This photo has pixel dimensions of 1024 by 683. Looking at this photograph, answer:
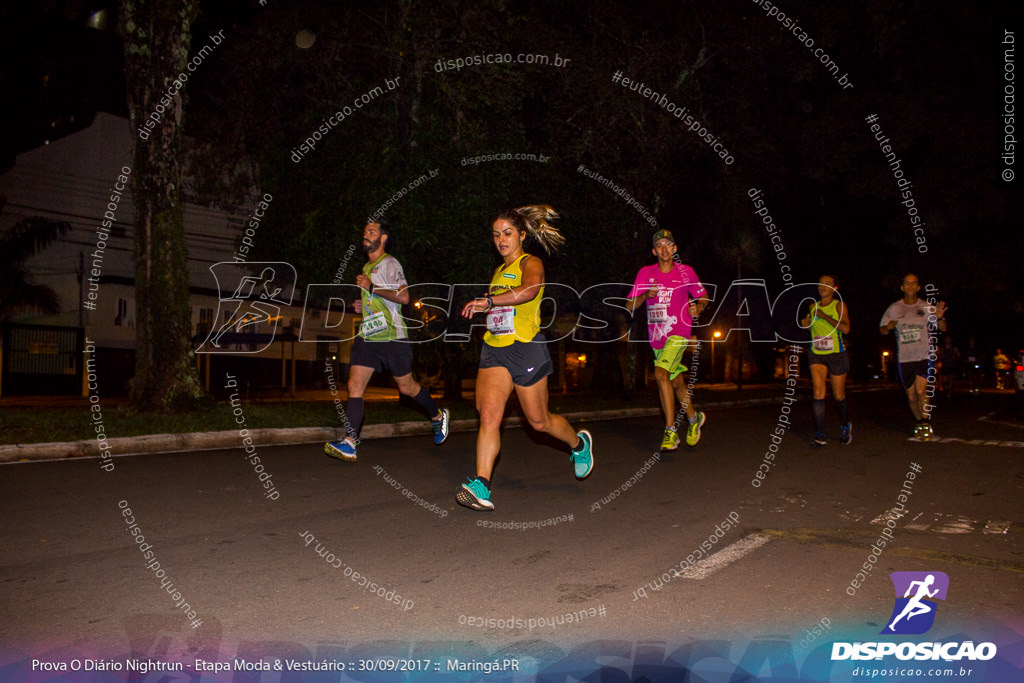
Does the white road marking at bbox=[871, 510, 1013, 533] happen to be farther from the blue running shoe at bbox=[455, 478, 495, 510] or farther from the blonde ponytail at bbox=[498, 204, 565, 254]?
the blonde ponytail at bbox=[498, 204, 565, 254]

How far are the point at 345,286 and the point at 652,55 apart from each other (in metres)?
8.55

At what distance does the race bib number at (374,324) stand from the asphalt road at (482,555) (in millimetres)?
1284

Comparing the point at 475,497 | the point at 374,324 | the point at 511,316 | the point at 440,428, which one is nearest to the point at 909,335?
the point at 440,428

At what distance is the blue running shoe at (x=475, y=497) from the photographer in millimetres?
5453

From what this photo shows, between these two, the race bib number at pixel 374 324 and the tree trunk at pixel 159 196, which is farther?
the tree trunk at pixel 159 196

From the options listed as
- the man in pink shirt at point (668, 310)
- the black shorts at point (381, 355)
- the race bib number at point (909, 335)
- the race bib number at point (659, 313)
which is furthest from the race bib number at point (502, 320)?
the race bib number at point (909, 335)

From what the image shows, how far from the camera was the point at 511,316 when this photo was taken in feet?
18.9

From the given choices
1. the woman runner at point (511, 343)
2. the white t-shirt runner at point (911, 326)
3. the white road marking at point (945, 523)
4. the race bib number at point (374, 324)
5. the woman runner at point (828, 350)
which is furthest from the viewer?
the white t-shirt runner at point (911, 326)

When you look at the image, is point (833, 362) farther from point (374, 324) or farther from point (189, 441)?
point (189, 441)

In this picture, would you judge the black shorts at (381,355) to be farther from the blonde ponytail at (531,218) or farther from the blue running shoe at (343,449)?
the blonde ponytail at (531,218)

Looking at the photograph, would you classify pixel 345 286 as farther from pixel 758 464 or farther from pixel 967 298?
pixel 967 298

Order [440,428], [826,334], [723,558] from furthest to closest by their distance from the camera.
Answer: [826,334], [440,428], [723,558]

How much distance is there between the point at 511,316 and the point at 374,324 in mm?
2426

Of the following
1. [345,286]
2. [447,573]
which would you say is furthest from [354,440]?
[345,286]
